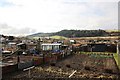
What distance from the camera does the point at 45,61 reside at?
82.9ft

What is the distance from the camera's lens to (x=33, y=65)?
864 inches

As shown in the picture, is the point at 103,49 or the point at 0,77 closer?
the point at 0,77

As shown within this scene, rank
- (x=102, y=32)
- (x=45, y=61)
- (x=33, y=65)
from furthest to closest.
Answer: (x=102, y=32) < (x=45, y=61) < (x=33, y=65)

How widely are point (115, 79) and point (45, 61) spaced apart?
10977mm

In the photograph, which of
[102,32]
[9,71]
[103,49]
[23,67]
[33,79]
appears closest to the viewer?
[33,79]

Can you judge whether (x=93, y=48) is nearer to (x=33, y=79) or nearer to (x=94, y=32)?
(x=33, y=79)

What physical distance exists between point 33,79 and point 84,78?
133 inches

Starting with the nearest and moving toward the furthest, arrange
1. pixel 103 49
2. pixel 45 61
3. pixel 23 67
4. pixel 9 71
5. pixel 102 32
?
pixel 9 71 → pixel 23 67 → pixel 45 61 → pixel 103 49 → pixel 102 32

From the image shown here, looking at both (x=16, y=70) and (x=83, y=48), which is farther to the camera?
(x=83, y=48)

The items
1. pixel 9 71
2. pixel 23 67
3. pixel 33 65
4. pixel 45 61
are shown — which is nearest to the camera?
pixel 9 71

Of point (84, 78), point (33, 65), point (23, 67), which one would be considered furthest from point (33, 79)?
point (33, 65)

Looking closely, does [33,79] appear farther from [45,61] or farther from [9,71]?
[45,61]

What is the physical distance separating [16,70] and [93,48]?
31109 mm

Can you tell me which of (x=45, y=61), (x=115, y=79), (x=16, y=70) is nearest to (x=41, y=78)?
(x=16, y=70)
